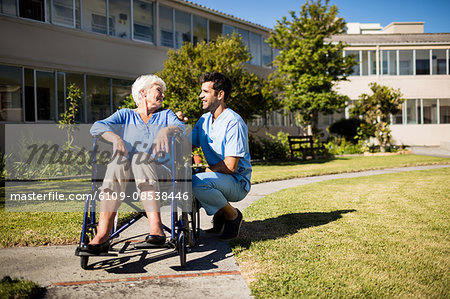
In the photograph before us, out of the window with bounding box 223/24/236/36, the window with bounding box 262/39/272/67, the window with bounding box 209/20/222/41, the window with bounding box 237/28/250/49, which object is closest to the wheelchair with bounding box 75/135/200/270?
the window with bounding box 209/20/222/41

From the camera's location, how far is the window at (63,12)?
13.6m

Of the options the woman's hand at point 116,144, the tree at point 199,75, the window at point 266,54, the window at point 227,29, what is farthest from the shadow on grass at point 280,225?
the window at point 266,54

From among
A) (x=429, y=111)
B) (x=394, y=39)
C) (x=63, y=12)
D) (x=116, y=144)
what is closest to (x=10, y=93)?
(x=63, y=12)

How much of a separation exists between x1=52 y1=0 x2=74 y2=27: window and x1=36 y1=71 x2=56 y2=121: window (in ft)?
6.49

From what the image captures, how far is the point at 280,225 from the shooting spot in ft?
15.9

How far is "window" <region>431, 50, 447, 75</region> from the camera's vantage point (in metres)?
27.5

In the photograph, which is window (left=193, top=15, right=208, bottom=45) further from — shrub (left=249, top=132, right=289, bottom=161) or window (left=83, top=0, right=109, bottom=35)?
shrub (left=249, top=132, right=289, bottom=161)

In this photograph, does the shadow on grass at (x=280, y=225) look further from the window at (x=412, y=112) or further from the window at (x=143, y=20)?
the window at (x=412, y=112)

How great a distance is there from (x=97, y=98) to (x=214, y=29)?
26.1ft

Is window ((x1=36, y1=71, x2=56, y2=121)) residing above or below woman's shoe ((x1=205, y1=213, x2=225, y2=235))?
above

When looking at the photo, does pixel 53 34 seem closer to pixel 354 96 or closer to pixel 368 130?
pixel 368 130

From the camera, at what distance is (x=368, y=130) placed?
20047 millimetres

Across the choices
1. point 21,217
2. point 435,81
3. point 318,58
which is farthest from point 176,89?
point 435,81

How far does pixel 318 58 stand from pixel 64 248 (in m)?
17.1
